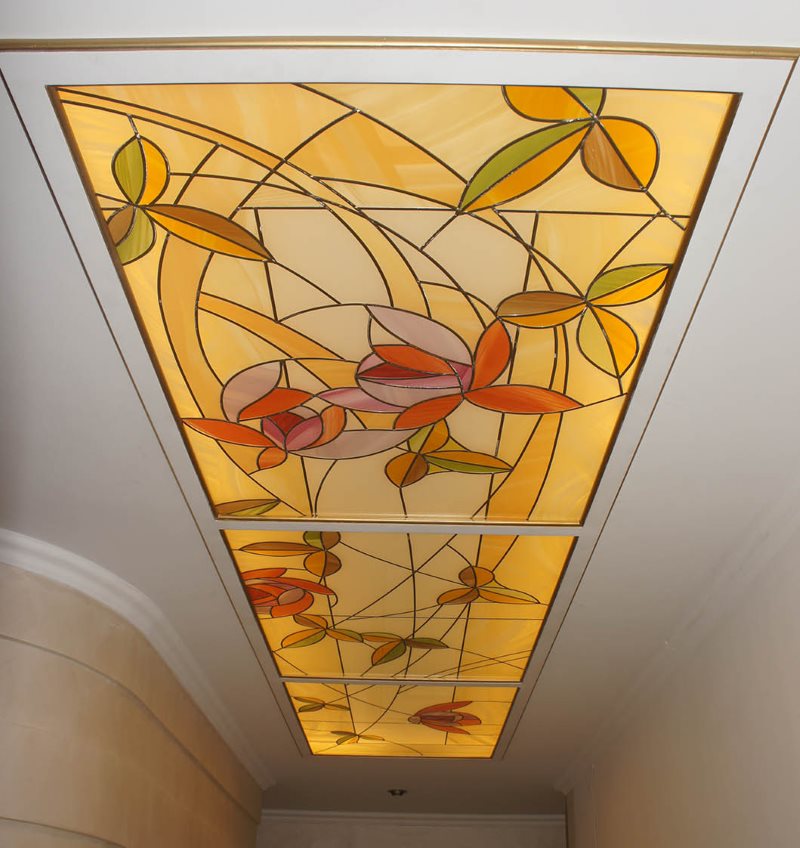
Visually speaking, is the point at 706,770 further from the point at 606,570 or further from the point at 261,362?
the point at 261,362

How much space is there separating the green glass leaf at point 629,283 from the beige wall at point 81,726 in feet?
7.86

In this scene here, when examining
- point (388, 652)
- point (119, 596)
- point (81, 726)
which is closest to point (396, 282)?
point (119, 596)

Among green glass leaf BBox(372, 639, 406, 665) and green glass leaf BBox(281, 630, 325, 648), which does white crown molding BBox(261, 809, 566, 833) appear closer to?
green glass leaf BBox(372, 639, 406, 665)

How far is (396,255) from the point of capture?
79.4 inches

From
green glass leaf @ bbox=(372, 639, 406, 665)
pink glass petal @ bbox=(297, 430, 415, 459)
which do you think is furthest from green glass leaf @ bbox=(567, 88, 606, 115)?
green glass leaf @ bbox=(372, 639, 406, 665)

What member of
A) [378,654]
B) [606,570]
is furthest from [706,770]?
[378,654]

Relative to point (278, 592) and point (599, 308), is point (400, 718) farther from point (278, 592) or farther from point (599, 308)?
point (599, 308)

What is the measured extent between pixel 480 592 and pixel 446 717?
6.32ft

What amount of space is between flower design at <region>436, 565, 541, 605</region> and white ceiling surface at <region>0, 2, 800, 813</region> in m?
0.26

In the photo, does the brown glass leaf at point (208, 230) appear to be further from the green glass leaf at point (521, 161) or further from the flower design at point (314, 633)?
the flower design at point (314, 633)

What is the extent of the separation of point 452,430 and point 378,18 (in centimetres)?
134

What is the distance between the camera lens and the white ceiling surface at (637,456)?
155cm

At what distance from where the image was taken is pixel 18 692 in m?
3.07

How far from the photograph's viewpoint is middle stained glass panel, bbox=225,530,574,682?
328 centimetres
